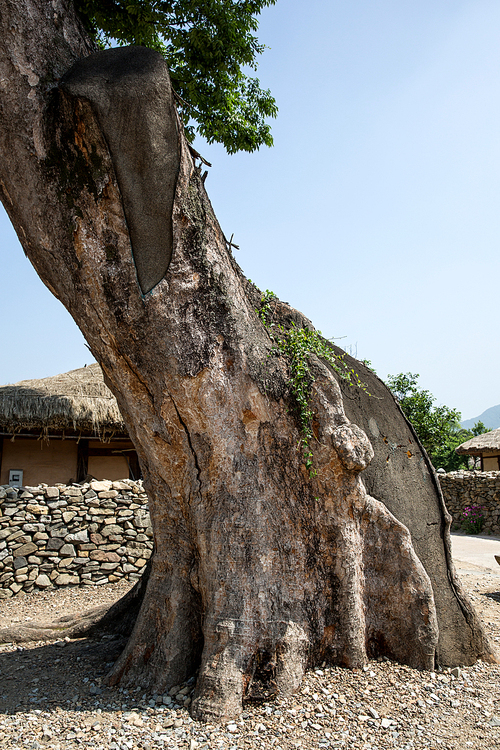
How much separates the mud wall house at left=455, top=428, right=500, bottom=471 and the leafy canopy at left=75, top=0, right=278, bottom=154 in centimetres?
1405

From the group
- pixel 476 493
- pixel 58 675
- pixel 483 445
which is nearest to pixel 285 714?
pixel 58 675

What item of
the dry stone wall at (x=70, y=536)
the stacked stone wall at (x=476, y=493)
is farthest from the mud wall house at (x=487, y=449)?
the dry stone wall at (x=70, y=536)

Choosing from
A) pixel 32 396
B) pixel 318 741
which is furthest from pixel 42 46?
pixel 32 396

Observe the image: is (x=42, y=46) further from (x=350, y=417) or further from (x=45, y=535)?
(x=45, y=535)

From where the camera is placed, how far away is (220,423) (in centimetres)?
331

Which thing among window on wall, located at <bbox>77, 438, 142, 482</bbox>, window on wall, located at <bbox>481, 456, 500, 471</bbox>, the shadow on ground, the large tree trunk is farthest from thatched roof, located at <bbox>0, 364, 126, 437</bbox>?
window on wall, located at <bbox>481, 456, 500, 471</bbox>

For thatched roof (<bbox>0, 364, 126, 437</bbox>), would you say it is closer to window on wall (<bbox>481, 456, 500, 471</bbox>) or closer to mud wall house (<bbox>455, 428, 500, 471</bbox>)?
mud wall house (<bbox>455, 428, 500, 471</bbox>)

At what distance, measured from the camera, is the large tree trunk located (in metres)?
3.12

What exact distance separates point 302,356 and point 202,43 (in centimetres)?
396

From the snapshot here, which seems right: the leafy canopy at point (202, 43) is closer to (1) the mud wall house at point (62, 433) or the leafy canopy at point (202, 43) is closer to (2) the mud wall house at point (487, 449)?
(1) the mud wall house at point (62, 433)

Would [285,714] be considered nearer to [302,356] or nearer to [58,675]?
[58,675]

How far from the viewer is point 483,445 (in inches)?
659

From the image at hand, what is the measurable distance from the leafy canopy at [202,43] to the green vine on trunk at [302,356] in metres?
3.23

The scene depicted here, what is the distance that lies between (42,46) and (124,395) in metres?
2.40
